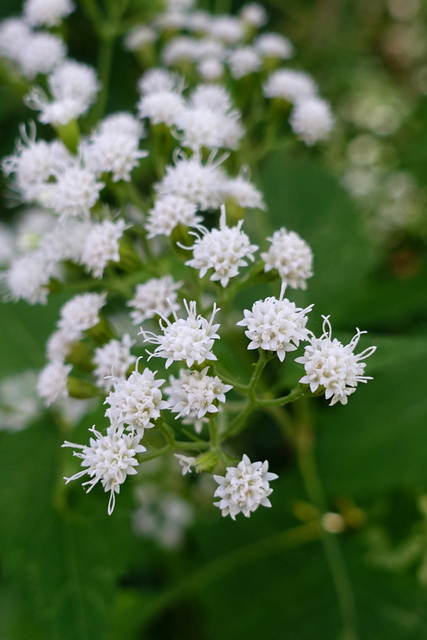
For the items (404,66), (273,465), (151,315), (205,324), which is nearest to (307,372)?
(205,324)

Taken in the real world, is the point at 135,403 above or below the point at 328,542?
below

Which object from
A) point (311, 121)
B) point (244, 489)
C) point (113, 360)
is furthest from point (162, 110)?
point (244, 489)

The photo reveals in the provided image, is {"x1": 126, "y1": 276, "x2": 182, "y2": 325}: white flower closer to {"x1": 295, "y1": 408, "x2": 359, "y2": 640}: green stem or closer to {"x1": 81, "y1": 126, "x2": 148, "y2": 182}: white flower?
{"x1": 81, "y1": 126, "x2": 148, "y2": 182}: white flower

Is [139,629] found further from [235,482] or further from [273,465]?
[235,482]

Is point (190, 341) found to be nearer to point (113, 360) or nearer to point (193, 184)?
point (113, 360)

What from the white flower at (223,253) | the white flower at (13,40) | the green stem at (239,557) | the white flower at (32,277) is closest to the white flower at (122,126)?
the white flower at (32,277)

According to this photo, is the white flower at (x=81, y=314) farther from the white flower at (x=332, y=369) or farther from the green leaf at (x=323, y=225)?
the green leaf at (x=323, y=225)
